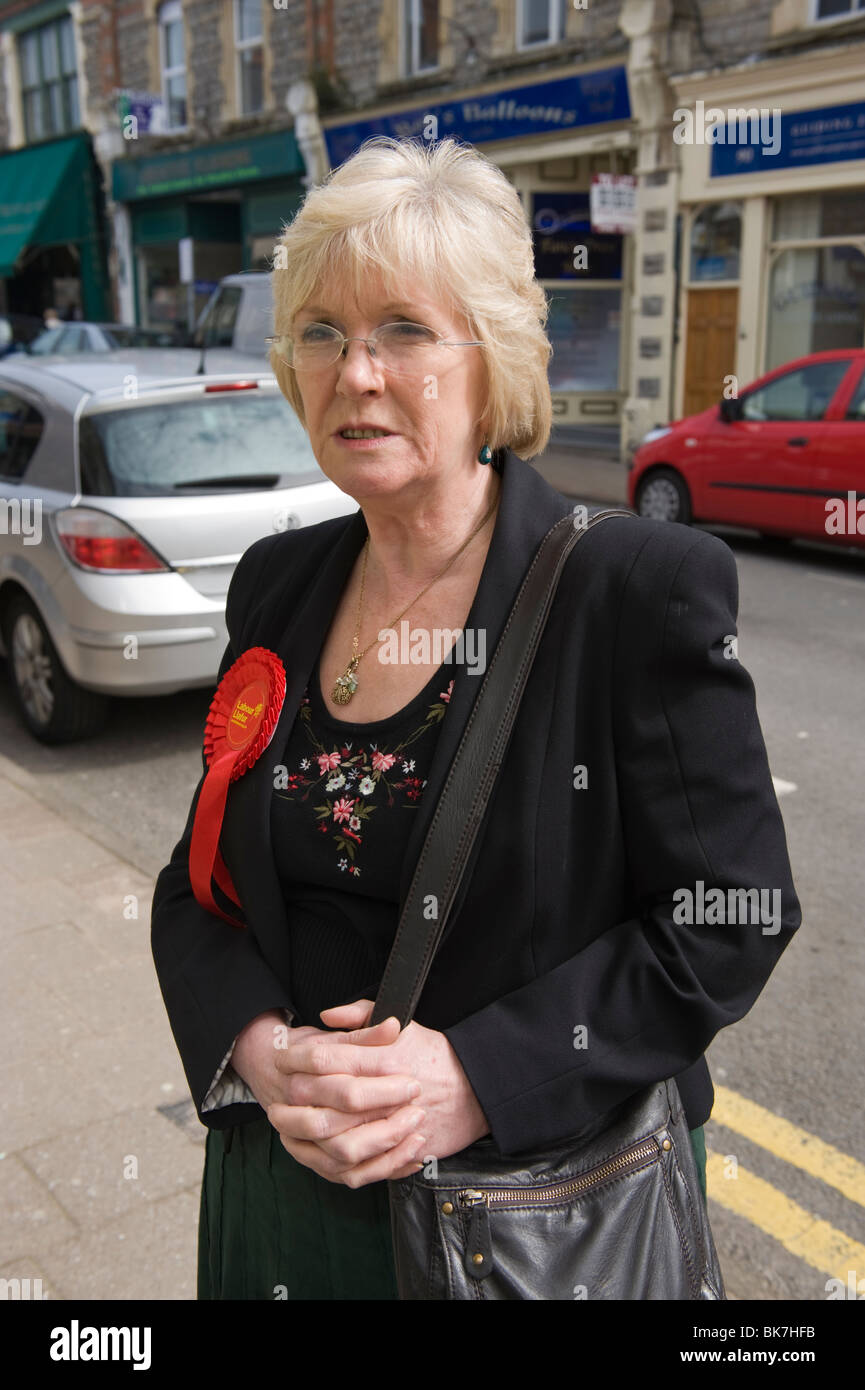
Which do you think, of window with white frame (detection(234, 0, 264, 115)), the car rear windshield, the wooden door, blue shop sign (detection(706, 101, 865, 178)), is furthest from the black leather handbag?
window with white frame (detection(234, 0, 264, 115))

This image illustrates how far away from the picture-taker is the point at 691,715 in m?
1.45

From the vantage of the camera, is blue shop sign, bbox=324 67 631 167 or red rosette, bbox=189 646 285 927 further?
blue shop sign, bbox=324 67 631 167

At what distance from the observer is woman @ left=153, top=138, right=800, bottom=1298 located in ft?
4.75

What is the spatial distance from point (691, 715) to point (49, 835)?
164 inches

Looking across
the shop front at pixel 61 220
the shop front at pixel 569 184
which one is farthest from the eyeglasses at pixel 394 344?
the shop front at pixel 61 220

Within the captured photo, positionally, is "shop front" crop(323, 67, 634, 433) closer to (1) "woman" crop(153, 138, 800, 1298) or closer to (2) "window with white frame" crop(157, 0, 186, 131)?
(2) "window with white frame" crop(157, 0, 186, 131)

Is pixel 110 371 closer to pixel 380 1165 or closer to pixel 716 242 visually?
pixel 380 1165

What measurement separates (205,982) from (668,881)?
64 centimetres

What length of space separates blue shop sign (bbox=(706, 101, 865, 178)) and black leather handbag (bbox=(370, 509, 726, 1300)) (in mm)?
13908

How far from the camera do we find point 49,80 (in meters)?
29.1

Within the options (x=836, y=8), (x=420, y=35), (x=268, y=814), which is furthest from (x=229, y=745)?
(x=420, y=35)

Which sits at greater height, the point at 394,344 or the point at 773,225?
the point at 773,225

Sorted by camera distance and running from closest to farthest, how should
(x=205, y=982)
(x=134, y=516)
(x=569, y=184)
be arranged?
(x=205, y=982) < (x=134, y=516) < (x=569, y=184)
